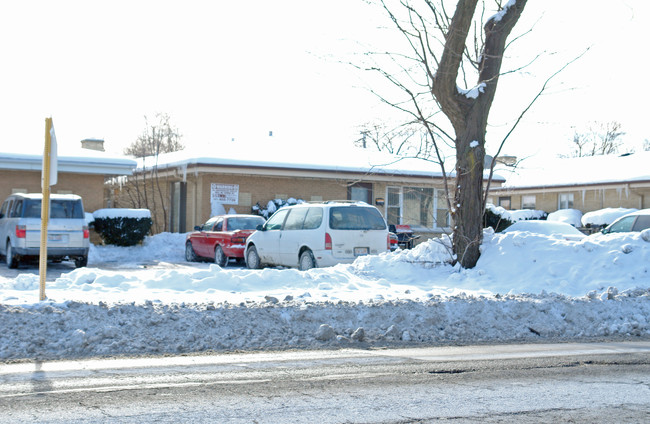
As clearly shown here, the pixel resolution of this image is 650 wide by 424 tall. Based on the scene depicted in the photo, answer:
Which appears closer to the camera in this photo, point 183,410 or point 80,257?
point 183,410

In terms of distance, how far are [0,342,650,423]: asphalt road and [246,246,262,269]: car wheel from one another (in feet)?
33.8

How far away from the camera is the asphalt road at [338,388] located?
5.80m

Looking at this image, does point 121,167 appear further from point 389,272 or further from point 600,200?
point 600,200

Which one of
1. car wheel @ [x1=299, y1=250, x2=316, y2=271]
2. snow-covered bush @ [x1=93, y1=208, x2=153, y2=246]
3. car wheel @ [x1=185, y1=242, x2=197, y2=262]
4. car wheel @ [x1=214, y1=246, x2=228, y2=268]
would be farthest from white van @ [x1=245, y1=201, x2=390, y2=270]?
snow-covered bush @ [x1=93, y1=208, x2=153, y2=246]

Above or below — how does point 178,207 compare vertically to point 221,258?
above

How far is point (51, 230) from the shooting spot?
18.8 meters

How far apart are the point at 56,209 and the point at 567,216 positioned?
80.9ft

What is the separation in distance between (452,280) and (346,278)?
82.3 inches

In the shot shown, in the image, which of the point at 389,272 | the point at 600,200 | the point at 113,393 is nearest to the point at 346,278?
the point at 389,272

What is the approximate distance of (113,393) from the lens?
6.40 meters

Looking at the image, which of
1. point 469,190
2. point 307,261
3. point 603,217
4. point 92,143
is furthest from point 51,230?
point 603,217

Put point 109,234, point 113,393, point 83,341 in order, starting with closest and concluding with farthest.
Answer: point 113,393 < point 83,341 < point 109,234

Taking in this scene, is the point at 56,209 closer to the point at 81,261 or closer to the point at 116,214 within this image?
the point at 81,261

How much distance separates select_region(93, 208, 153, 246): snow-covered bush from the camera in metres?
24.1
